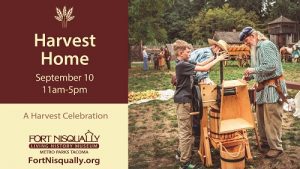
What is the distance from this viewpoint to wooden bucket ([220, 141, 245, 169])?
21.0ft

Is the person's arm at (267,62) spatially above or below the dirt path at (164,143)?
above

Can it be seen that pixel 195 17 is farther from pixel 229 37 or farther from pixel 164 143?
pixel 164 143

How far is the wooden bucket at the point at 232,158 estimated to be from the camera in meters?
6.41

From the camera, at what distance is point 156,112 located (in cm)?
1164

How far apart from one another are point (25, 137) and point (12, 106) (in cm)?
25

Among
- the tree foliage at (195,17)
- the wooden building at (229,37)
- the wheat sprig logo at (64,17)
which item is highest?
the tree foliage at (195,17)

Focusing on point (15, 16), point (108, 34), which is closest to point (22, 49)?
point (15, 16)

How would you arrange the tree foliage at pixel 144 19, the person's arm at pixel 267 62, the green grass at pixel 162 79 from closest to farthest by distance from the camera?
the person's arm at pixel 267 62 < the green grass at pixel 162 79 < the tree foliage at pixel 144 19

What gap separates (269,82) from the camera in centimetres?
697

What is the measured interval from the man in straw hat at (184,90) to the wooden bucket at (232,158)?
1.68 feet

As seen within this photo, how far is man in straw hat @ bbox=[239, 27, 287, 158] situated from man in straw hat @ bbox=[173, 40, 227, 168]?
2.05 ft

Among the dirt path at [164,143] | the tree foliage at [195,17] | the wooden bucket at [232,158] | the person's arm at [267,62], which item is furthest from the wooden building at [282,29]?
the wooden bucket at [232,158]

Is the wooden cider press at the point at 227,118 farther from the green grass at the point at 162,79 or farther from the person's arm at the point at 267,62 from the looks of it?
the green grass at the point at 162,79

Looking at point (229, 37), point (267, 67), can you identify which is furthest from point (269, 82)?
point (229, 37)
